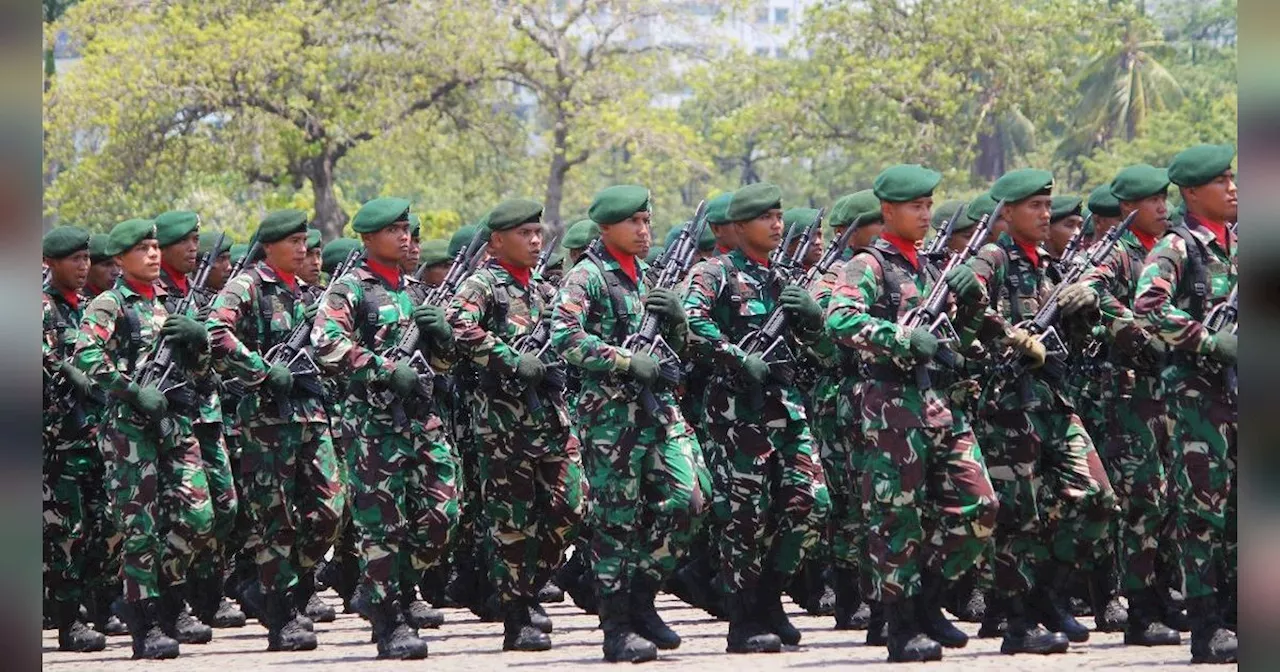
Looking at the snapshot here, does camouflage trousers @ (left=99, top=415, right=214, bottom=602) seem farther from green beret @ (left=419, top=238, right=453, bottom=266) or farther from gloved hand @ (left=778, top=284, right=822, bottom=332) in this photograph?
gloved hand @ (left=778, top=284, right=822, bottom=332)

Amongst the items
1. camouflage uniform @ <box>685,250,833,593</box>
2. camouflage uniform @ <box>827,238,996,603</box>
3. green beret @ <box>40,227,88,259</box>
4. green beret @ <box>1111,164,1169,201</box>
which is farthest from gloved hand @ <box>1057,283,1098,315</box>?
green beret @ <box>40,227,88,259</box>

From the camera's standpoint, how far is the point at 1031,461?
921cm

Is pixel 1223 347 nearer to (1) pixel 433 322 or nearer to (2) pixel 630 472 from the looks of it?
(2) pixel 630 472

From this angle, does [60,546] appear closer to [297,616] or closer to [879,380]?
[297,616]

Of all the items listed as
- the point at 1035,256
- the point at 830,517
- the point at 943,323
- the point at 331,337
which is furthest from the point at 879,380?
the point at 331,337

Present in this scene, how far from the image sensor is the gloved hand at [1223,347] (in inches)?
336

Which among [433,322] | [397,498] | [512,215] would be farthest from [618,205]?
[397,498]

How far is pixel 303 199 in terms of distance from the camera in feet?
96.2

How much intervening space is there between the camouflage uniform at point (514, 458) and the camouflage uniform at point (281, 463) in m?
0.82

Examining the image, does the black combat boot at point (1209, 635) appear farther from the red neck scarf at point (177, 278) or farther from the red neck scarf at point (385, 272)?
the red neck scarf at point (177, 278)

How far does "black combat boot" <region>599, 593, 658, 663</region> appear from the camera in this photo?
9328 millimetres

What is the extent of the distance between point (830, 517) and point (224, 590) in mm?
3963

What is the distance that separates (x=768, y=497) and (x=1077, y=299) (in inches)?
65.2

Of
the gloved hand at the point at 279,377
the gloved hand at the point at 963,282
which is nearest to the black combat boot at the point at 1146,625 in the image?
the gloved hand at the point at 963,282
